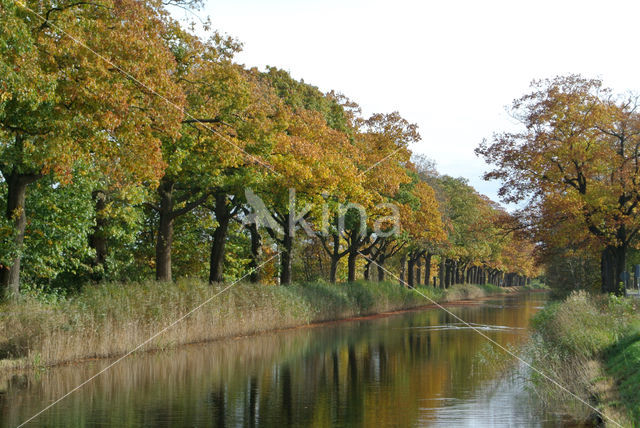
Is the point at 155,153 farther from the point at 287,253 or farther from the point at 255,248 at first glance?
the point at 255,248

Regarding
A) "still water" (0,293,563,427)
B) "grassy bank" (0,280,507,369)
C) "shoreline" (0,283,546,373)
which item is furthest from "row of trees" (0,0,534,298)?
"still water" (0,293,563,427)

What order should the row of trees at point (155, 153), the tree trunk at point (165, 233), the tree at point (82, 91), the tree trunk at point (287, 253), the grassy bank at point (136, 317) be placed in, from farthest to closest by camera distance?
the tree trunk at point (287, 253) → the tree trunk at point (165, 233) → the grassy bank at point (136, 317) → the row of trees at point (155, 153) → the tree at point (82, 91)

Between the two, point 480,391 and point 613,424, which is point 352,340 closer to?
point 480,391

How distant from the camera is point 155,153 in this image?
760 inches

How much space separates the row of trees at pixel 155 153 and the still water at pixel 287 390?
535 cm

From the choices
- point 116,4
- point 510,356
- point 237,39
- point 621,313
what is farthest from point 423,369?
point 237,39

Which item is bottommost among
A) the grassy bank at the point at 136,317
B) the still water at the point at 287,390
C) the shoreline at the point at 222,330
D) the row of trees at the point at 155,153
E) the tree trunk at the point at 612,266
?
the still water at the point at 287,390

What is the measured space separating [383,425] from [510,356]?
9403 mm

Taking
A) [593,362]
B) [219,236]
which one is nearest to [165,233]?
[219,236]

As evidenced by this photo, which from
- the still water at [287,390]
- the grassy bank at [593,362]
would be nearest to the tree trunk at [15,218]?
the still water at [287,390]

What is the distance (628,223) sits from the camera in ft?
99.4

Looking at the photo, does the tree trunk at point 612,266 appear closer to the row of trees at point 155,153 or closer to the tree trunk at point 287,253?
the row of trees at point 155,153

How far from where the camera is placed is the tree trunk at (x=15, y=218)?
19734 millimetres

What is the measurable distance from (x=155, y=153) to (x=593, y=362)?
473 inches
